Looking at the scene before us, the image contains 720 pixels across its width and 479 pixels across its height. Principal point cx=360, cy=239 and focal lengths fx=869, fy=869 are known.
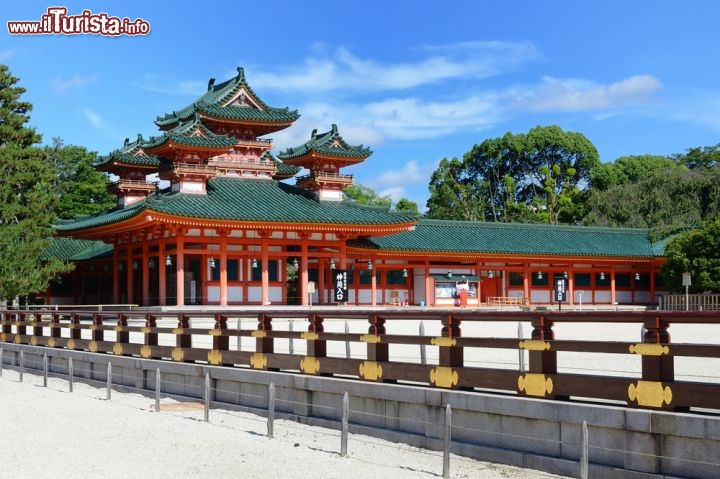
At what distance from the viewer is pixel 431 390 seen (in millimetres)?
11977

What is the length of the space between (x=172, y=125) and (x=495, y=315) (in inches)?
1651

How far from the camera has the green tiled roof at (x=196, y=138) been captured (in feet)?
133

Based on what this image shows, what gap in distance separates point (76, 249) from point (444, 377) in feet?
145

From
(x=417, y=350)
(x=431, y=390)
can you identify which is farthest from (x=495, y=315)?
(x=417, y=350)

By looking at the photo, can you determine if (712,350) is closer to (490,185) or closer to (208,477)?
(208,477)

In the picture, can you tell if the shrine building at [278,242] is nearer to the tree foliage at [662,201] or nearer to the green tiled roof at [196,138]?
the green tiled roof at [196,138]

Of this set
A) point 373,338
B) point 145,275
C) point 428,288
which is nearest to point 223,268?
point 145,275

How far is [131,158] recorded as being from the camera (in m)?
48.5

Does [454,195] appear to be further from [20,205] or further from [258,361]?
[258,361]

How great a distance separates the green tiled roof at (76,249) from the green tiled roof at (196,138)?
11.3 meters

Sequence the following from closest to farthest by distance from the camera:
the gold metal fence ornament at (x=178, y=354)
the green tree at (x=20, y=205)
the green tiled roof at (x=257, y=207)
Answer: the gold metal fence ornament at (x=178, y=354) < the green tree at (x=20, y=205) < the green tiled roof at (x=257, y=207)

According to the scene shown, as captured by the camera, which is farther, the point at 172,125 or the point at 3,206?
the point at 172,125

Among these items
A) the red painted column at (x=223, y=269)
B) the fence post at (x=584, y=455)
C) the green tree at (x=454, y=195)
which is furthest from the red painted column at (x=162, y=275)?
the green tree at (x=454, y=195)

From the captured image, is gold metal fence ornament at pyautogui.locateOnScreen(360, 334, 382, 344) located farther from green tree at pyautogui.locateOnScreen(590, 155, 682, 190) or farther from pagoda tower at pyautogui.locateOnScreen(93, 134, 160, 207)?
green tree at pyautogui.locateOnScreen(590, 155, 682, 190)
